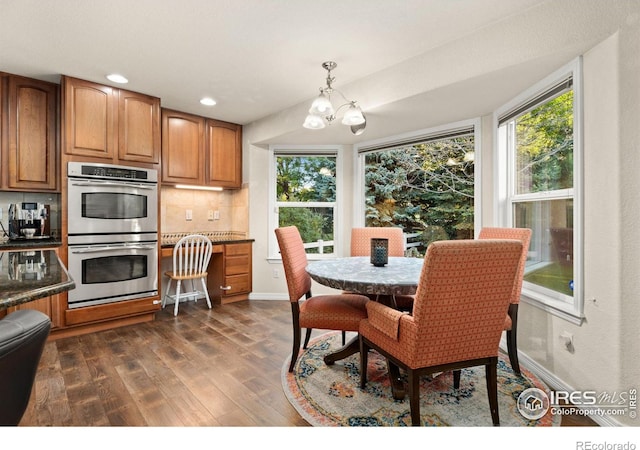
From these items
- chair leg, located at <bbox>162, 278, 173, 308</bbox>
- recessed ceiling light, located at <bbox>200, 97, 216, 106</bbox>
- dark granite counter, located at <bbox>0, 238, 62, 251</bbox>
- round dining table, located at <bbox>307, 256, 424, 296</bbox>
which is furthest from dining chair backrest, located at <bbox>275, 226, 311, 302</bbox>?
chair leg, located at <bbox>162, 278, 173, 308</bbox>

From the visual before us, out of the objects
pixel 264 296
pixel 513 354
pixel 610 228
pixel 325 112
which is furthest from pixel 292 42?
pixel 264 296

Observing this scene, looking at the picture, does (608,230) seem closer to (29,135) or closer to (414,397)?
(414,397)

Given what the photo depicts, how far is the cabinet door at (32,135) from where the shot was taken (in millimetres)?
2832

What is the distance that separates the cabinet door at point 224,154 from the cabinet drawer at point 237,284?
1173 millimetres

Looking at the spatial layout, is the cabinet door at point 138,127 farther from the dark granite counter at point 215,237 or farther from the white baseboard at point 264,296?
the white baseboard at point 264,296

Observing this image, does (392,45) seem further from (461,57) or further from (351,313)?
(351,313)

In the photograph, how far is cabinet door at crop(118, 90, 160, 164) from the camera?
3.18 meters

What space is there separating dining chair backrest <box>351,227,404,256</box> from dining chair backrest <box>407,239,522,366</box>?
1.53m

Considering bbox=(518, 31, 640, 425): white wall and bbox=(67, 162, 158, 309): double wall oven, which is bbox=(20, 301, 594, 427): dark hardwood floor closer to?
bbox=(518, 31, 640, 425): white wall

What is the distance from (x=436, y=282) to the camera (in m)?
1.38

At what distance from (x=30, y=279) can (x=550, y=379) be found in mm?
2642

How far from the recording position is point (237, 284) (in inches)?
159

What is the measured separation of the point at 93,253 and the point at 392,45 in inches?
121
